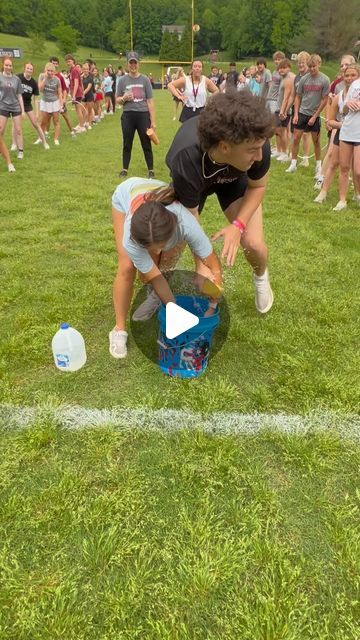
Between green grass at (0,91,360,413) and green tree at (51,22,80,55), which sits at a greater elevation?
green tree at (51,22,80,55)

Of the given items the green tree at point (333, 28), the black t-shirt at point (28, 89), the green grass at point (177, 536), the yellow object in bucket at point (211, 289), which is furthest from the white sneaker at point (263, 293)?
the green tree at point (333, 28)

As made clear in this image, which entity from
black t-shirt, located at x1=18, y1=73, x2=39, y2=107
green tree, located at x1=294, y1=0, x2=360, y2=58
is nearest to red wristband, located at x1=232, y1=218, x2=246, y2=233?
black t-shirt, located at x1=18, y1=73, x2=39, y2=107

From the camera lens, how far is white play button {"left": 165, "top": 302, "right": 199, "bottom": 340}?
246 cm

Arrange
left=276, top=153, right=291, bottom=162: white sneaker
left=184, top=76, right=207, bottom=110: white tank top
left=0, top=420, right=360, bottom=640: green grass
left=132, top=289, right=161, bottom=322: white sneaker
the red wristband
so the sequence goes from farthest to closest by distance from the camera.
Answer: left=276, top=153, right=291, bottom=162: white sneaker < left=184, top=76, right=207, bottom=110: white tank top < left=132, top=289, right=161, bottom=322: white sneaker < the red wristband < left=0, top=420, right=360, bottom=640: green grass

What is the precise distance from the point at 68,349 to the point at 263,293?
4.93 feet

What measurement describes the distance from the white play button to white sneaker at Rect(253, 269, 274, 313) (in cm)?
109

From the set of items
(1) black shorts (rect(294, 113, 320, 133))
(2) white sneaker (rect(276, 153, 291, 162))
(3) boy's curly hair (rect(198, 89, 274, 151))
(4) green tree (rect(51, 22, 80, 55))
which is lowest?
(2) white sneaker (rect(276, 153, 291, 162))

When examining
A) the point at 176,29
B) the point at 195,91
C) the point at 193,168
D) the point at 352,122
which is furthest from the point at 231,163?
the point at 176,29

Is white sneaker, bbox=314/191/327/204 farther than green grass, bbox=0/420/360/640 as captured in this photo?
Yes

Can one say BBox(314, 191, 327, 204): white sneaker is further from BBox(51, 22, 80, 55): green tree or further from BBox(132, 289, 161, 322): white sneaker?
BBox(51, 22, 80, 55): green tree

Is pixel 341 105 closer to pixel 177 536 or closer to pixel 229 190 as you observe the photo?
pixel 229 190

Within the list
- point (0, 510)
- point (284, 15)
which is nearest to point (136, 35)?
point (284, 15)

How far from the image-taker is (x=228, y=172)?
2646 millimetres

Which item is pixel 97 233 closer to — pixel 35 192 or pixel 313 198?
pixel 35 192
